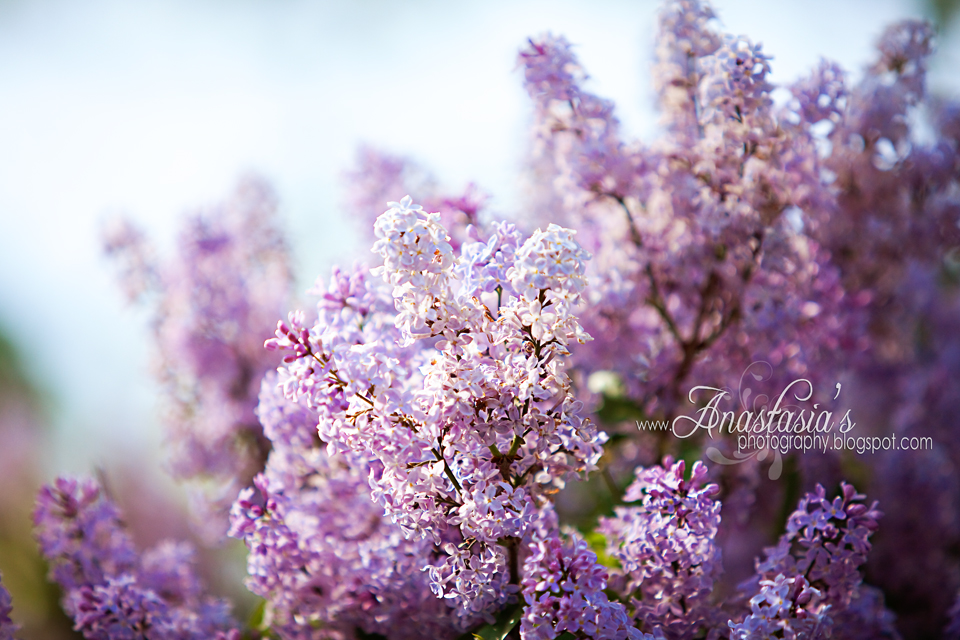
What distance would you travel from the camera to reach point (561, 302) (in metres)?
0.86

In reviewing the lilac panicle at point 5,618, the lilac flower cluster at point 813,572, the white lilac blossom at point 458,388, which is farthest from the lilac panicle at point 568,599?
the lilac panicle at point 5,618

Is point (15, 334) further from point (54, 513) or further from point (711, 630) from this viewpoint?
point (711, 630)

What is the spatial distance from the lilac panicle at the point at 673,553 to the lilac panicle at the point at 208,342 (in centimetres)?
127

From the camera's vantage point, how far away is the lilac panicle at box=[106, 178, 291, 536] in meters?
1.97

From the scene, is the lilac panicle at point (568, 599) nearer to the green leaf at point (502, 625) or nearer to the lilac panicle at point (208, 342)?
the green leaf at point (502, 625)

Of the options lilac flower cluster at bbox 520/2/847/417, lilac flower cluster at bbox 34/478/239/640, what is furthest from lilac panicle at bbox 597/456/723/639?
lilac flower cluster at bbox 34/478/239/640

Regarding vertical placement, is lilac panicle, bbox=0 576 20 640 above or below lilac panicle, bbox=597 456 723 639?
below

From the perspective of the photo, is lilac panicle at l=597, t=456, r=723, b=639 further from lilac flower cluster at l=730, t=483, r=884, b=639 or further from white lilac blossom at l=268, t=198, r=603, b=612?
white lilac blossom at l=268, t=198, r=603, b=612

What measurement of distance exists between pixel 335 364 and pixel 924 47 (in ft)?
5.98

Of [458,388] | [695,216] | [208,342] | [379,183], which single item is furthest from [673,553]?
[208,342]

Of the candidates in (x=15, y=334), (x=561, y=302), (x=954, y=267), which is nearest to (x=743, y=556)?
(x=561, y=302)

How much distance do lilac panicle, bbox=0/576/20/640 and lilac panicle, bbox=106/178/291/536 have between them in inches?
28.4

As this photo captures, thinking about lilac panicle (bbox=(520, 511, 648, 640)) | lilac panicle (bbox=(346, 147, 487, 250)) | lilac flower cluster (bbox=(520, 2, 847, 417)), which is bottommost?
lilac panicle (bbox=(520, 511, 648, 640))

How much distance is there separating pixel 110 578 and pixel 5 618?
0.17 m
